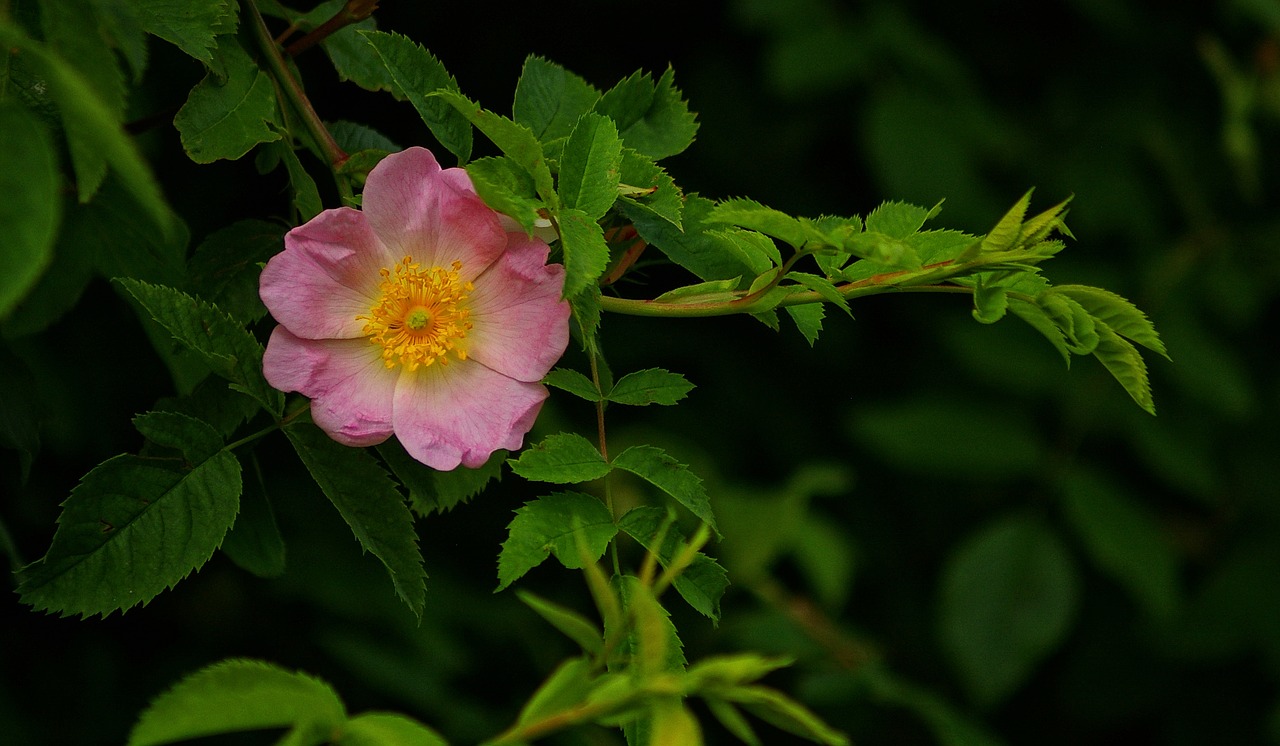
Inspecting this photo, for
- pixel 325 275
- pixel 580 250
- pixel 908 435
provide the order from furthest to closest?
pixel 908 435, pixel 325 275, pixel 580 250

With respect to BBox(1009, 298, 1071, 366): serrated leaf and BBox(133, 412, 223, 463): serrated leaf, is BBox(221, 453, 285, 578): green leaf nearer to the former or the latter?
BBox(133, 412, 223, 463): serrated leaf

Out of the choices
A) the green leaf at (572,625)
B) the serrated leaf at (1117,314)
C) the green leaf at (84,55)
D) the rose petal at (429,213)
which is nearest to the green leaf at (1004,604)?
the serrated leaf at (1117,314)

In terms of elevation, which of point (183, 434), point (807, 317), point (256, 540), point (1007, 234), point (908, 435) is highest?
point (1007, 234)

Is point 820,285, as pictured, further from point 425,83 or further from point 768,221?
point 425,83

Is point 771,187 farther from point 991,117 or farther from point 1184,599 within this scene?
point 1184,599

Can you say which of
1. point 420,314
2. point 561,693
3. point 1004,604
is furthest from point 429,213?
point 1004,604
